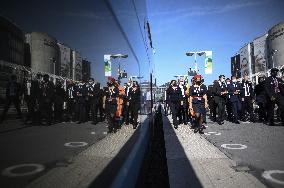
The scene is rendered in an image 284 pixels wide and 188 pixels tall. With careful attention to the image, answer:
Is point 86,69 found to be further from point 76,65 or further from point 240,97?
point 240,97

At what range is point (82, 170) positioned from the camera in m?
1.73

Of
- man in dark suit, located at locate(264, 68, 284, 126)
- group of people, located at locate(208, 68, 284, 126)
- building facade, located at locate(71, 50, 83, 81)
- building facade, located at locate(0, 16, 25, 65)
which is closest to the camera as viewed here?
building facade, located at locate(0, 16, 25, 65)

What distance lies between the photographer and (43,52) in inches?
56.8

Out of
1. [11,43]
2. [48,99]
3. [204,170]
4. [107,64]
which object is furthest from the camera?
[204,170]

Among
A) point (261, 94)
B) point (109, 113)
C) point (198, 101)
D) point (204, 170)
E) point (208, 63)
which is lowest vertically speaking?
point (204, 170)

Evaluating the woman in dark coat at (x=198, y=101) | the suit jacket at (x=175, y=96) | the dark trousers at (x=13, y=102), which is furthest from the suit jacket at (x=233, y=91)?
the dark trousers at (x=13, y=102)

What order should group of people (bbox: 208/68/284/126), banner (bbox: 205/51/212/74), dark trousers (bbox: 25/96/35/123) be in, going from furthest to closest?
banner (bbox: 205/51/212/74) < group of people (bbox: 208/68/284/126) < dark trousers (bbox: 25/96/35/123)

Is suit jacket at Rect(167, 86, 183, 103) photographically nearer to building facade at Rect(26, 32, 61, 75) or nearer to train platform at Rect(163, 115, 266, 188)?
train platform at Rect(163, 115, 266, 188)

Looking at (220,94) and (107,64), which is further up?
(220,94)

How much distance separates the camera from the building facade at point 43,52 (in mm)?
1341

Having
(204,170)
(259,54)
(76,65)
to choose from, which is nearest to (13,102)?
(76,65)

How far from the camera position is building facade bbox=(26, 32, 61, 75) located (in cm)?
134

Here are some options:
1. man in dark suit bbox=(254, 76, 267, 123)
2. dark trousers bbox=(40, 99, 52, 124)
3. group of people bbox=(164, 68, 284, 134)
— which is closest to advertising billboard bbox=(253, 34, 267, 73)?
group of people bbox=(164, 68, 284, 134)

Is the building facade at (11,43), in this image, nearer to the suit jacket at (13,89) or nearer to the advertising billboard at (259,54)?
the suit jacket at (13,89)
